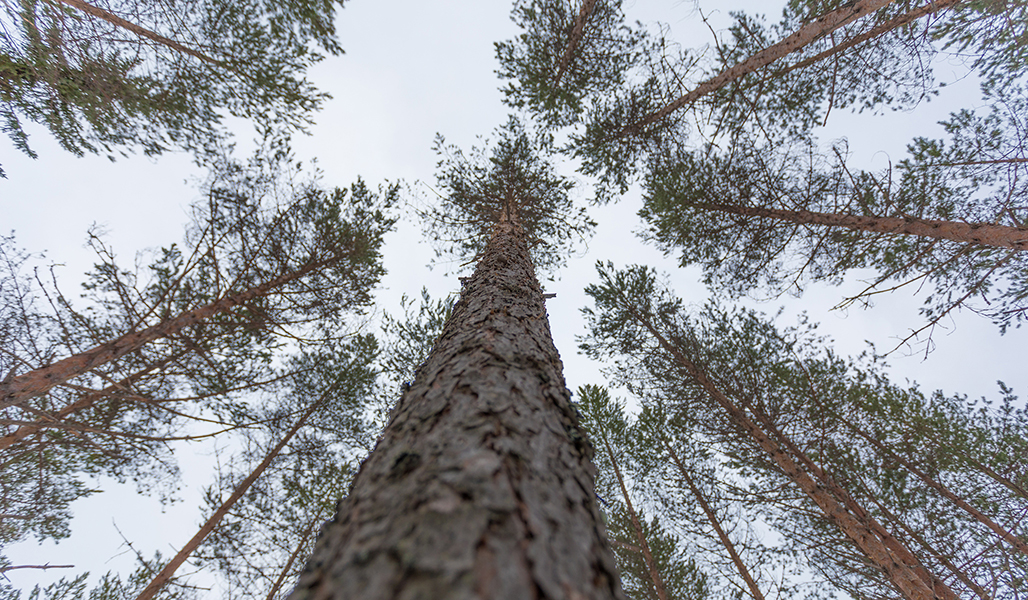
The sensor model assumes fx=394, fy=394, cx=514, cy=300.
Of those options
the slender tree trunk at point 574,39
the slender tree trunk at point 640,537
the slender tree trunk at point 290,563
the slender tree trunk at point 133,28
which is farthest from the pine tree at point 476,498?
the slender tree trunk at point 290,563

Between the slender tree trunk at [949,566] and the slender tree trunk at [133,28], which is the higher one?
the slender tree trunk at [133,28]

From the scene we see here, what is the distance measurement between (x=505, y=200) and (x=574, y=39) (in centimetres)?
313

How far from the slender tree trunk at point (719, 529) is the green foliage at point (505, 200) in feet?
17.1

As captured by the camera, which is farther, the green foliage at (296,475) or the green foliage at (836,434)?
the green foliage at (296,475)

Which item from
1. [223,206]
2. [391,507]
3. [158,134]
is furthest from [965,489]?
[158,134]

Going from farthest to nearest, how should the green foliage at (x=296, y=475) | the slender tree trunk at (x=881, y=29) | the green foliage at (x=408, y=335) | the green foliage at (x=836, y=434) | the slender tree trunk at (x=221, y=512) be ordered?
the green foliage at (x=408, y=335)
the green foliage at (x=296, y=475)
the green foliage at (x=836, y=434)
the slender tree trunk at (x=221, y=512)
the slender tree trunk at (x=881, y=29)

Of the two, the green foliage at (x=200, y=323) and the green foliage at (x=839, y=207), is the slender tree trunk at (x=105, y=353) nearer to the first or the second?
the green foliage at (x=200, y=323)

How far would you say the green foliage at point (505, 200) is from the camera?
805 centimetres

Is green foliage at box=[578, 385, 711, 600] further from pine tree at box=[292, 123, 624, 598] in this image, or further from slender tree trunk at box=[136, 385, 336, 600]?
pine tree at box=[292, 123, 624, 598]

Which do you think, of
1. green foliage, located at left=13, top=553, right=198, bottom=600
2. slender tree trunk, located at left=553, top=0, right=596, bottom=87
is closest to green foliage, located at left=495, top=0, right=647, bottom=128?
slender tree trunk, located at left=553, top=0, right=596, bottom=87

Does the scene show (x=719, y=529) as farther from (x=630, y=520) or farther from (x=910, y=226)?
(x=910, y=226)

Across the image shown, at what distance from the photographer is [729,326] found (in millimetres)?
8102

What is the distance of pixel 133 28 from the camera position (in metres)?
5.45

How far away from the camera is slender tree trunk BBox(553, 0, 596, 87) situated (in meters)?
6.82
